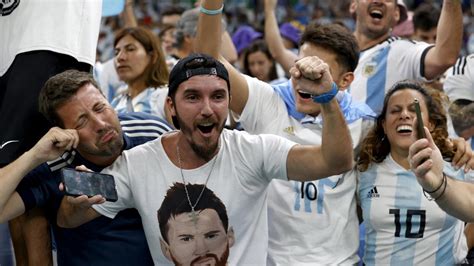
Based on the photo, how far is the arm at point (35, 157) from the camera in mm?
3770

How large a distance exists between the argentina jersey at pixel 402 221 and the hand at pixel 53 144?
4.50ft

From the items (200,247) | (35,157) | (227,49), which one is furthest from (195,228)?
(227,49)

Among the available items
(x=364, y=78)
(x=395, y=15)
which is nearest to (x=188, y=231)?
(x=364, y=78)

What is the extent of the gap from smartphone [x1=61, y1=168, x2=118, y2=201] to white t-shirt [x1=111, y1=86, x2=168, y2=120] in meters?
2.30

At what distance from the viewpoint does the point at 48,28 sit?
4.26m

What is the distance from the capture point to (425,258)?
→ 426 centimetres

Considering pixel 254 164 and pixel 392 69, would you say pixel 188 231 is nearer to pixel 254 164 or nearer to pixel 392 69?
pixel 254 164

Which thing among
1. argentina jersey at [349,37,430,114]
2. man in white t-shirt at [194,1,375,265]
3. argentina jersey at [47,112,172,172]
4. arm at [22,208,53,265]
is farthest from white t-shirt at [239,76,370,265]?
argentina jersey at [349,37,430,114]

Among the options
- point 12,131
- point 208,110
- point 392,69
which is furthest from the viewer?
point 392,69

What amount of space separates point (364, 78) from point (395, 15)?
1.69 feet

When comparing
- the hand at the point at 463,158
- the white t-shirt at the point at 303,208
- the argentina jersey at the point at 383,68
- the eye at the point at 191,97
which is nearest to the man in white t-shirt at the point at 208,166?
the eye at the point at 191,97

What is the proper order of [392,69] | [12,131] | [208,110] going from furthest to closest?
[392,69], [12,131], [208,110]

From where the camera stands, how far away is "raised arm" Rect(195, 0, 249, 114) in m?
4.30

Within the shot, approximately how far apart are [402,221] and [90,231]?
1.37m
